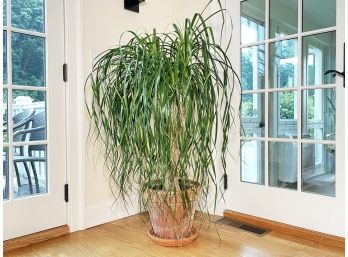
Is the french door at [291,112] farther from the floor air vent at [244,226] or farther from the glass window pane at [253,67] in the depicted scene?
the floor air vent at [244,226]

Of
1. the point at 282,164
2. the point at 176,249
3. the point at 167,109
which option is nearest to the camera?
the point at 167,109

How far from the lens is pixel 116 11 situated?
7.14ft

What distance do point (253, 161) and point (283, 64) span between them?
69cm

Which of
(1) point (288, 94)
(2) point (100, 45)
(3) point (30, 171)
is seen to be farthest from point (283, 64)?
(3) point (30, 171)

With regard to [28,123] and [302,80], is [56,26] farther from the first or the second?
[302,80]

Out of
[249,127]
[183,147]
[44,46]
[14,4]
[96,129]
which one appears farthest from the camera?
[249,127]

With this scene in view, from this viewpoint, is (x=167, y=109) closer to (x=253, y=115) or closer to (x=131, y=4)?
(x=253, y=115)

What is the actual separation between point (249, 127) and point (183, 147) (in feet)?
2.69

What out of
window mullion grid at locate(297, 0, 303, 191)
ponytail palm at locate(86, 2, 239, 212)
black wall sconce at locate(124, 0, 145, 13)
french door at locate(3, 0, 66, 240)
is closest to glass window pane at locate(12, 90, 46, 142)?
french door at locate(3, 0, 66, 240)

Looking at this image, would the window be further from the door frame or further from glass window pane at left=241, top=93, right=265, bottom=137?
the door frame

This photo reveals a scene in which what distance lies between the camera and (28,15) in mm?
1859

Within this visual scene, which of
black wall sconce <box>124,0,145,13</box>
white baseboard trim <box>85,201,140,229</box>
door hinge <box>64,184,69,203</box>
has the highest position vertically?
black wall sconce <box>124,0,145,13</box>

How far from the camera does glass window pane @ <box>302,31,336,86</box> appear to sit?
1.82 m

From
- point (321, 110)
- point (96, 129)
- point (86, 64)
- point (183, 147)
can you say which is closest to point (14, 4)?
point (86, 64)
